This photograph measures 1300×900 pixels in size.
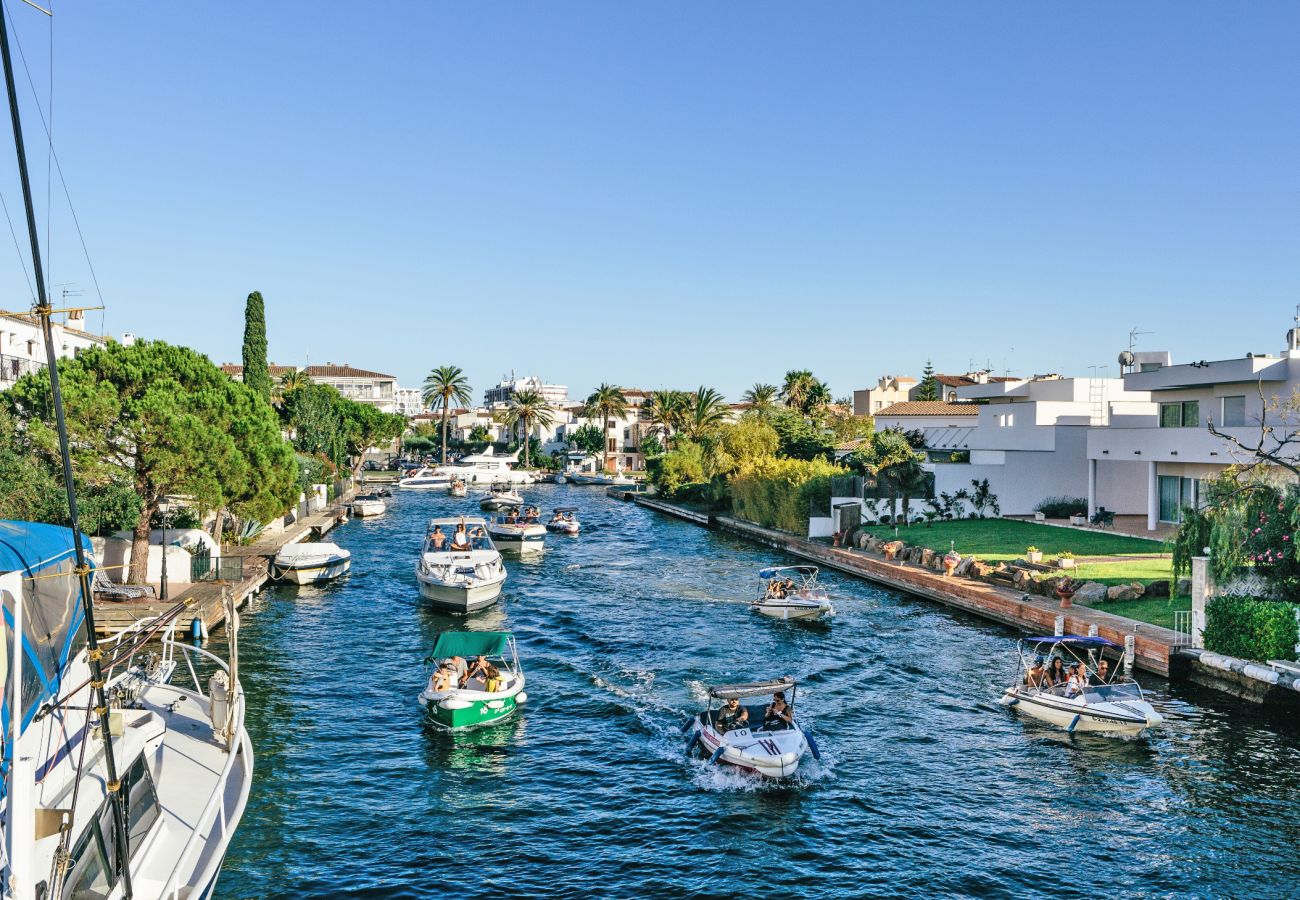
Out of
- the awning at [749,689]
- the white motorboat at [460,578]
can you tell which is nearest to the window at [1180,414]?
the white motorboat at [460,578]

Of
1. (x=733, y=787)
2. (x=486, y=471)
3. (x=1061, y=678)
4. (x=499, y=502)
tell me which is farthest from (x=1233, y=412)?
(x=486, y=471)

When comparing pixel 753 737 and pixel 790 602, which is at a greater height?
pixel 790 602

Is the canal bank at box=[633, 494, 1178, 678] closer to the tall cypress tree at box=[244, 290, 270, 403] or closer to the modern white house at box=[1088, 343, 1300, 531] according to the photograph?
the modern white house at box=[1088, 343, 1300, 531]

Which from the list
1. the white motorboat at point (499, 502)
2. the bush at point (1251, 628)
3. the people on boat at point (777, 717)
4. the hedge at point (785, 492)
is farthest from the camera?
the white motorboat at point (499, 502)

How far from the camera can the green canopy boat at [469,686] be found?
24.2 m

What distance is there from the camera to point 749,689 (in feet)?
75.3

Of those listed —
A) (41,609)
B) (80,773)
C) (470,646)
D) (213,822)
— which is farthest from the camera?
(470,646)

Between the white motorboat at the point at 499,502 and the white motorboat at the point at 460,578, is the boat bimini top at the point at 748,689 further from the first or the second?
the white motorboat at the point at 499,502

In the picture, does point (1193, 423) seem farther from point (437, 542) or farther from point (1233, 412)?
point (437, 542)

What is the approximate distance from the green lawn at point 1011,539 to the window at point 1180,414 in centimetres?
667

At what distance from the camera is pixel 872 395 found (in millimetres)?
139750

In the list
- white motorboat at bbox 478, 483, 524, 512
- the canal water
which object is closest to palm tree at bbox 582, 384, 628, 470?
white motorboat at bbox 478, 483, 524, 512

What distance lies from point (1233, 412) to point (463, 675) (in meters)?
37.7

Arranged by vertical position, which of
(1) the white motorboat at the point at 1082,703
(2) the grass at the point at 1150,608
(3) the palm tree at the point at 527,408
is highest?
(3) the palm tree at the point at 527,408
